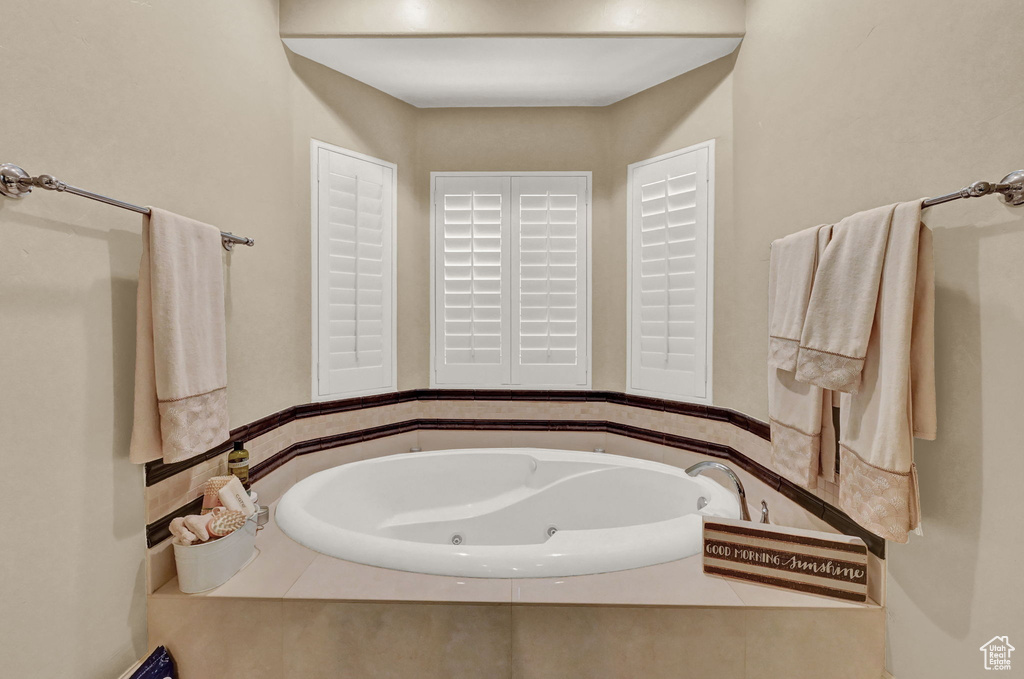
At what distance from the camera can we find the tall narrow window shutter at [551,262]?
2156 mm

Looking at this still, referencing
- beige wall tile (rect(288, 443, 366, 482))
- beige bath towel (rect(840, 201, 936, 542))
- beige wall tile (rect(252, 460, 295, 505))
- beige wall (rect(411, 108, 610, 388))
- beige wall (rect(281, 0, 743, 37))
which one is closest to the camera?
beige bath towel (rect(840, 201, 936, 542))

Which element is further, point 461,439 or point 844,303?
point 461,439

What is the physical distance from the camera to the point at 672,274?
1919mm

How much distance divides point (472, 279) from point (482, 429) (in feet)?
2.59

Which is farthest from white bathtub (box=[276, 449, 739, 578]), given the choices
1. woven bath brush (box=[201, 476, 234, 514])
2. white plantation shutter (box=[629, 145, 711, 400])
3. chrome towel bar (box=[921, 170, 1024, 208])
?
chrome towel bar (box=[921, 170, 1024, 208])

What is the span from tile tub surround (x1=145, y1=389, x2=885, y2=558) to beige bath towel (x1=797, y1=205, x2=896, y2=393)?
17.0 inches

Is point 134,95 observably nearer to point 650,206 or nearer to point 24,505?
point 24,505

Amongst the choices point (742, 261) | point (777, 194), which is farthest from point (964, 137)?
point (742, 261)

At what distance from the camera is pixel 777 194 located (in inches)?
57.2

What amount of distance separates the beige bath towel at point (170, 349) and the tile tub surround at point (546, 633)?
44 cm

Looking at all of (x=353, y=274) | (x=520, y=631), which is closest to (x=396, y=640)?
(x=520, y=631)

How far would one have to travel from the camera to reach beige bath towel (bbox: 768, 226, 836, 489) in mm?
1137

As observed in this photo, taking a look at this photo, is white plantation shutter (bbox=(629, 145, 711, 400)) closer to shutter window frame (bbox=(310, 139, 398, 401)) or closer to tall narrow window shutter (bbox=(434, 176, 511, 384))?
tall narrow window shutter (bbox=(434, 176, 511, 384))

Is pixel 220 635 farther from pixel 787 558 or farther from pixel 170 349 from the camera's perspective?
pixel 787 558
